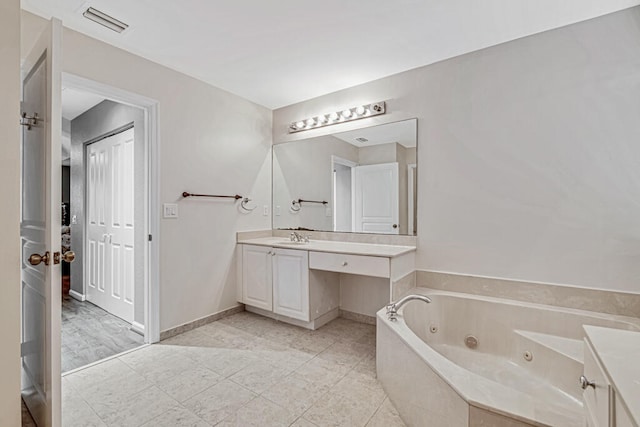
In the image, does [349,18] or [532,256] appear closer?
[349,18]

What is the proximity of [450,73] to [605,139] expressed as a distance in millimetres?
1109

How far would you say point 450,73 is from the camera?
2.39 metres

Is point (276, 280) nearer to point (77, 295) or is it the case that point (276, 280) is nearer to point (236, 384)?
point (236, 384)

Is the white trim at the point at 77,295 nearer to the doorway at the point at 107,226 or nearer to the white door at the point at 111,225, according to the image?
the doorway at the point at 107,226

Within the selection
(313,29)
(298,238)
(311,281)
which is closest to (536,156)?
(313,29)

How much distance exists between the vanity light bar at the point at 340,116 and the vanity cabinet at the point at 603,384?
2.23 meters

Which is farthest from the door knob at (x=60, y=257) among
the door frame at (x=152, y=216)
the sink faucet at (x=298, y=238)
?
the sink faucet at (x=298, y=238)

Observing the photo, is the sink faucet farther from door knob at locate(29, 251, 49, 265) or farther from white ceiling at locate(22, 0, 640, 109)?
door knob at locate(29, 251, 49, 265)

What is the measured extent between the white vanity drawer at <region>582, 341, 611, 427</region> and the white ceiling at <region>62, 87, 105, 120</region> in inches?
155

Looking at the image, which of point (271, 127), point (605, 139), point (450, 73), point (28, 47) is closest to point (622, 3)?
point (605, 139)

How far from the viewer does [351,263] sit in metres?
2.39

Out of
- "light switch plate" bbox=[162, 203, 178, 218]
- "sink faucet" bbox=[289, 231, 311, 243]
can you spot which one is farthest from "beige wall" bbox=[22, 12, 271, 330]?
"sink faucet" bbox=[289, 231, 311, 243]

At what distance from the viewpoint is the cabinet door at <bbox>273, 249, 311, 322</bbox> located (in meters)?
2.65

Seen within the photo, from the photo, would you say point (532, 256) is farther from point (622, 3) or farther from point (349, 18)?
point (349, 18)
